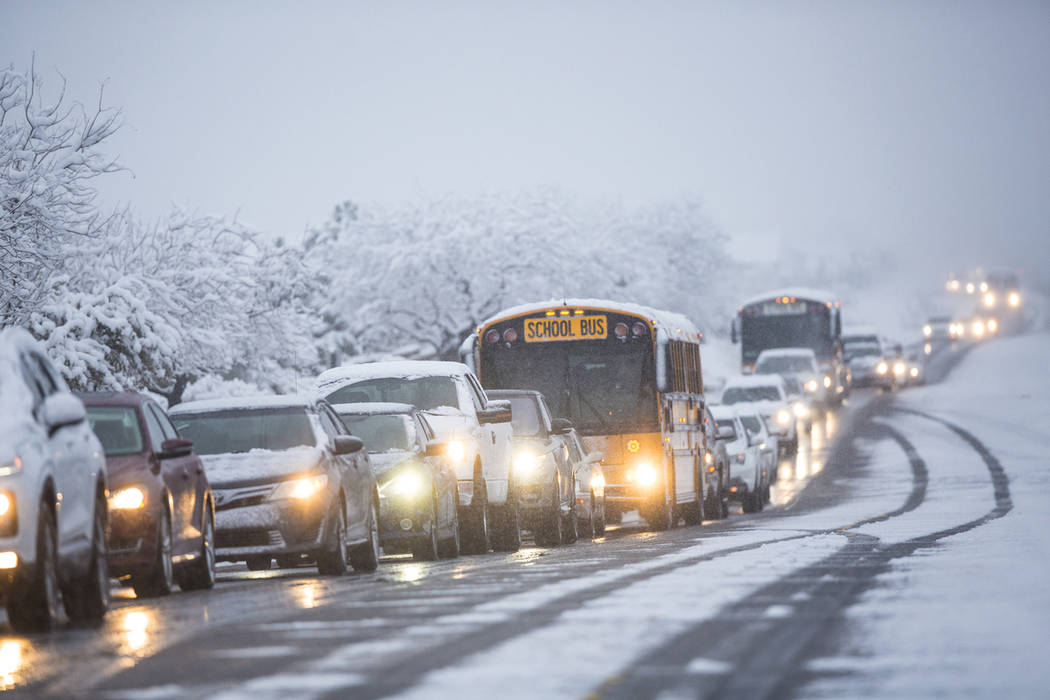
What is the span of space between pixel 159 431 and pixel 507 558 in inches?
182

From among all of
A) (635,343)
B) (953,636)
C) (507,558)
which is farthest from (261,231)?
(953,636)

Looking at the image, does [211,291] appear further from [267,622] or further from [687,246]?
[687,246]

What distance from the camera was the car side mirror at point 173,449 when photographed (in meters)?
14.2

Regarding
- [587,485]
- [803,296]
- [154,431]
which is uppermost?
[803,296]

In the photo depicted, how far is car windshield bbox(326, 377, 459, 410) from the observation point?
2138 cm

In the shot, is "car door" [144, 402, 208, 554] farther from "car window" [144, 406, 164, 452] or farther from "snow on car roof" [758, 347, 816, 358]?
"snow on car roof" [758, 347, 816, 358]

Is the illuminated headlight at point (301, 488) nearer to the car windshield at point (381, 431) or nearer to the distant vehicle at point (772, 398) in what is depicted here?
the car windshield at point (381, 431)

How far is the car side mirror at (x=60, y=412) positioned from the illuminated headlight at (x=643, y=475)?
15519mm

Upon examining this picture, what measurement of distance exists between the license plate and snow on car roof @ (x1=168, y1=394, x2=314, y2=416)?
9962 mm

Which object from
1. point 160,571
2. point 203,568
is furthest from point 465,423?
point 160,571

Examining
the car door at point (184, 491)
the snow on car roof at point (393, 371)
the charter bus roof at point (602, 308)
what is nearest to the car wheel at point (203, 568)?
the car door at point (184, 491)

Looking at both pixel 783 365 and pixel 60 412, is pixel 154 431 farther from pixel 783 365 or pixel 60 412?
pixel 783 365

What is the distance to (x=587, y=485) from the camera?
987 inches

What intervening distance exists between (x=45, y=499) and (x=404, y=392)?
10.4m
